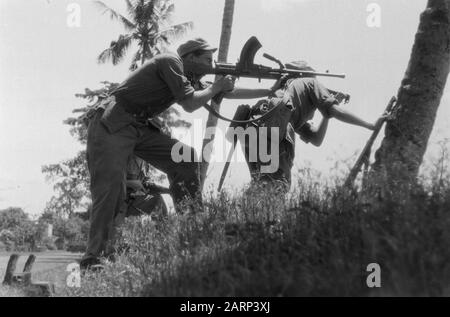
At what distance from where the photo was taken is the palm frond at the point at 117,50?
40000 millimetres

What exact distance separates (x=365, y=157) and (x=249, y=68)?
5.85ft

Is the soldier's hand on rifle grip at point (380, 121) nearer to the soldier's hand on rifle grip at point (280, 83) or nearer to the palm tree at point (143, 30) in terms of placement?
the soldier's hand on rifle grip at point (280, 83)

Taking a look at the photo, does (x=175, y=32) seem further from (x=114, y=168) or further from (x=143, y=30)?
(x=114, y=168)

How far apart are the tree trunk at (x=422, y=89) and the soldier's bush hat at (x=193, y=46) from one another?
1.87 m

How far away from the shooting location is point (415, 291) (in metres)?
3.33

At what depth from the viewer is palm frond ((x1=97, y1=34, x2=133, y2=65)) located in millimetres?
40000

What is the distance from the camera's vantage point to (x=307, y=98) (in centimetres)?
695

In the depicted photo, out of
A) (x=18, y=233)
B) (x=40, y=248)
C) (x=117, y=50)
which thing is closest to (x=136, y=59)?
(x=117, y=50)

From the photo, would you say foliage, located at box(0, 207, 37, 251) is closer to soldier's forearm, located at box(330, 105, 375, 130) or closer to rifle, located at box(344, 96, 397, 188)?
soldier's forearm, located at box(330, 105, 375, 130)

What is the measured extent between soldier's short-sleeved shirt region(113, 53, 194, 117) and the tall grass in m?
1.04

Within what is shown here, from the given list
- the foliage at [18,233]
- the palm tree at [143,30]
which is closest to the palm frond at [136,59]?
the palm tree at [143,30]

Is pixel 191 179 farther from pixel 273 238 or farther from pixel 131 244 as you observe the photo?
pixel 273 238
